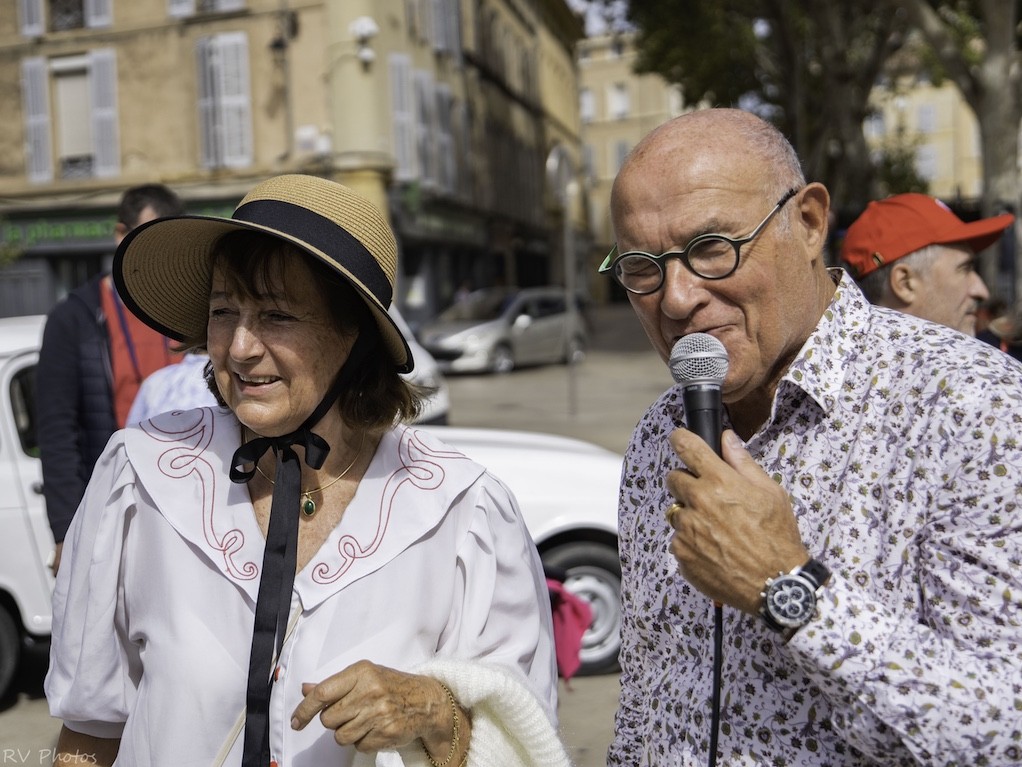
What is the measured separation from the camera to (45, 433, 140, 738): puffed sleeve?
2074 mm

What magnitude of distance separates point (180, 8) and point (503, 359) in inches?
415

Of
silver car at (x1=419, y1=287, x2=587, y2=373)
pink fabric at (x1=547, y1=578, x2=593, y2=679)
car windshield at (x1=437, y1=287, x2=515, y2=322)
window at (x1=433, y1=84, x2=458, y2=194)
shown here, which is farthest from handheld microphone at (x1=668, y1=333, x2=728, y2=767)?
window at (x1=433, y1=84, x2=458, y2=194)

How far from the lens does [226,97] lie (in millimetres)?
23328

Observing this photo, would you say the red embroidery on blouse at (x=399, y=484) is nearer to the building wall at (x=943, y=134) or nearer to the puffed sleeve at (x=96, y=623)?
the puffed sleeve at (x=96, y=623)

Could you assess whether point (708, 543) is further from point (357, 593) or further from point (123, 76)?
point (123, 76)

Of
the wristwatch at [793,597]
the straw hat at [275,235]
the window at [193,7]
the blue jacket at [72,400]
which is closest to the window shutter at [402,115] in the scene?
the window at [193,7]

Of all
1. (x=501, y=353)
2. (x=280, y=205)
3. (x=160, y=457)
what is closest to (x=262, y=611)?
(x=160, y=457)

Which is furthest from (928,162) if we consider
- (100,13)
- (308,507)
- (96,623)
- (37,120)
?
(96,623)

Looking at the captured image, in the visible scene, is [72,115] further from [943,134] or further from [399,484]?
[943,134]

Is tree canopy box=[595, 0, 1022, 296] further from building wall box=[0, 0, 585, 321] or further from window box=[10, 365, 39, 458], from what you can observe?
window box=[10, 365, 39, 458]

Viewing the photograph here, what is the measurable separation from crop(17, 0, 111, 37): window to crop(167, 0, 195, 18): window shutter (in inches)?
72.9

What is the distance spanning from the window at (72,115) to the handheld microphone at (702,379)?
24529 mm

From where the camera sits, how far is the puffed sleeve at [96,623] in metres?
2.07

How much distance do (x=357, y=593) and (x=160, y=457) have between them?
1.58 ft
